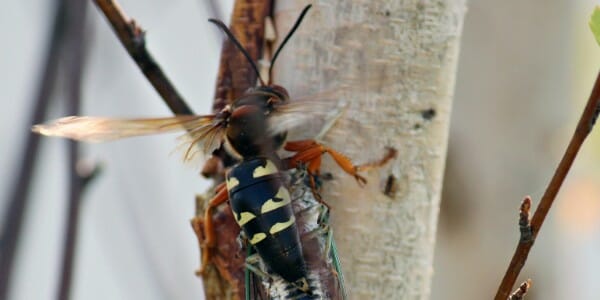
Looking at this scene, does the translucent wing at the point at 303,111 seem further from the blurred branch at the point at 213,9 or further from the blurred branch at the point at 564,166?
the blurred branch at the point at 564,166

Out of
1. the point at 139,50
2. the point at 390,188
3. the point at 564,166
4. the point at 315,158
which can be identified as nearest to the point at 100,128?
the point at 139,50

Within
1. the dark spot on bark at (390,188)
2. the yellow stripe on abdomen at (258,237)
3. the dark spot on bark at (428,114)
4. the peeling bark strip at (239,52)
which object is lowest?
the yellow stripe on abdomen at (258,237)

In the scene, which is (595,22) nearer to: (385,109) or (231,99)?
(385,109)

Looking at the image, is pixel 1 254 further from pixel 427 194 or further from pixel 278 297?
pixel 427 194

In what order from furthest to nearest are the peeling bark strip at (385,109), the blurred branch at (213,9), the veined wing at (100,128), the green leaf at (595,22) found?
the blurred branch at (213,9) → the peeling bark strip at (385,109) → the veined wing at (100,128) → the green leaf at (595,22)

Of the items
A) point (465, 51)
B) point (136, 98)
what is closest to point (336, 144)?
point (136, 98)

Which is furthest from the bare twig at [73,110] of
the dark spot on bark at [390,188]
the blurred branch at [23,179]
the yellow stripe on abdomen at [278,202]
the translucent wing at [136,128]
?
Result: the dark spot on bark at [390,188]
